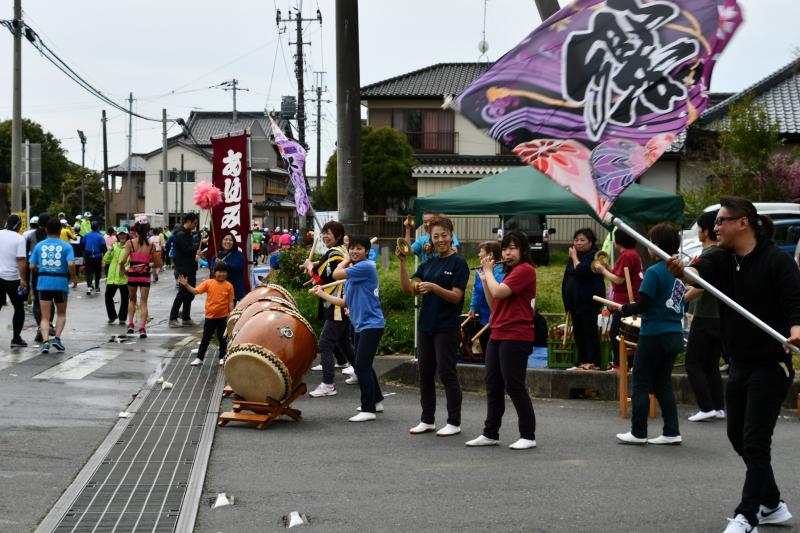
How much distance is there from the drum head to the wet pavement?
33 centimetres

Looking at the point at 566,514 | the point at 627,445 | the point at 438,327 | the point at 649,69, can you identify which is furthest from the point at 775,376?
the point at 438,327

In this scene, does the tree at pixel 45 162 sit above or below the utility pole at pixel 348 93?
above

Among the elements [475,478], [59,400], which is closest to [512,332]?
[475,478]

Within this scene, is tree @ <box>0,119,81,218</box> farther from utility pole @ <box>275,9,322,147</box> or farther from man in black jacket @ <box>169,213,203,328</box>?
man in black jacket @ <box>169,213,203,328</box>

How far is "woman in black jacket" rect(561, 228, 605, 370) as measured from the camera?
11.2 meters

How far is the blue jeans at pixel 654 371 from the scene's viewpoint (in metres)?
8.11

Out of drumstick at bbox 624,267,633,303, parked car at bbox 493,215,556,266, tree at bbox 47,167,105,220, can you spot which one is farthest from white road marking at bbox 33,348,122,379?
tree at bbox 47,167,105,220

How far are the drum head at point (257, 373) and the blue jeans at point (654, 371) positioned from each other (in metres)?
3.11

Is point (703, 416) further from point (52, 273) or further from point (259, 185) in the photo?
point (259, 185)

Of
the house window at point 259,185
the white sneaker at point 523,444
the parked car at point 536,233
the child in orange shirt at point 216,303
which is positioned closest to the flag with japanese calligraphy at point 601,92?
the white sneaker at point 523,444

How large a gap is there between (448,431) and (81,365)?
6134mm

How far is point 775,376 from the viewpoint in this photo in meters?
5.56

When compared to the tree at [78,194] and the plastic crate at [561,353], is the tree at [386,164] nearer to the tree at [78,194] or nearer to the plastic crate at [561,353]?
the plastic crate at [561,353]

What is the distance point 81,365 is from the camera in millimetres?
12867
